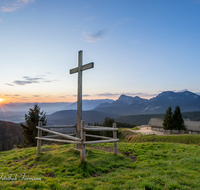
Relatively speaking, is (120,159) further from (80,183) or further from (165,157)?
(80,183)

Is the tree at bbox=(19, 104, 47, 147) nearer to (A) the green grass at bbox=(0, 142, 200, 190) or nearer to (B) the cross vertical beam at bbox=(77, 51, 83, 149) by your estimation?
(A) the green grass at bbox=(0, 142, 200, 190)

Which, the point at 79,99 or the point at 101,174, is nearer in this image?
the point at 101,174

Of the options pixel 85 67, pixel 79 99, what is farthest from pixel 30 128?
pixel 85 67

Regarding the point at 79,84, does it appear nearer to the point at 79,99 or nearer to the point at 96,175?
the point at 79,99

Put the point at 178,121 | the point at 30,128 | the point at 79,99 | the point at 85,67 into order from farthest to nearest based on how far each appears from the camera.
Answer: the point at 178,121 → the point at 30,128 → the point at 79,99 → the point at 85,67

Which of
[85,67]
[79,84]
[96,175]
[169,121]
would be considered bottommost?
[169,121]

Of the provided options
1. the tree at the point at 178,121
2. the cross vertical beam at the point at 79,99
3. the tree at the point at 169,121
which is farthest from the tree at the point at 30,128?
the tree at the point at 178,121

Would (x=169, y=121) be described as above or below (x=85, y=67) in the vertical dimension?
below

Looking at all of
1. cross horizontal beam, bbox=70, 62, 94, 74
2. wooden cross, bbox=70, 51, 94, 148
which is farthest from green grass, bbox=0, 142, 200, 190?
cross horizontal beam, bbox=70, 62, 94, 74

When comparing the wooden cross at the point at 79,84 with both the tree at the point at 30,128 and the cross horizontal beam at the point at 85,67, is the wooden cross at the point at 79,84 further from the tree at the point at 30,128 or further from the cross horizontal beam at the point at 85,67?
the tree at the point at 30,128

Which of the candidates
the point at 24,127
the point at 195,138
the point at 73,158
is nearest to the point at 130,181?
the point at 73,158

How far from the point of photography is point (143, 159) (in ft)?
30.2

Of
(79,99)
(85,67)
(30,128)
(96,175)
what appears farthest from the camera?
(30,128)

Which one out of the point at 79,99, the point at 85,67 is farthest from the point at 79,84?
the point at 85,67
